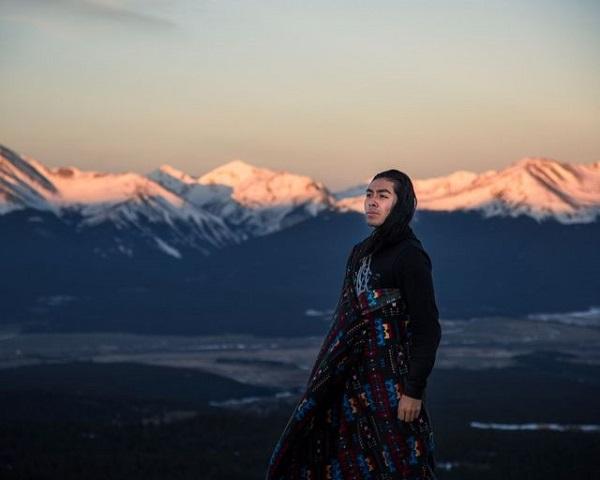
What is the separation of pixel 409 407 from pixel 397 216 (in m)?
1.18

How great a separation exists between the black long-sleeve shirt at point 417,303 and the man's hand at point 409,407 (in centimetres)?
3

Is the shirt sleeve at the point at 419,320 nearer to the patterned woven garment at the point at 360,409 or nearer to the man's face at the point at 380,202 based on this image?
the patterned woven garment at the point at 360,409

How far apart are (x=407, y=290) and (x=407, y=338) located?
0.33 metres

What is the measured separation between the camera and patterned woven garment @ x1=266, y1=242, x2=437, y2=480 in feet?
29.6

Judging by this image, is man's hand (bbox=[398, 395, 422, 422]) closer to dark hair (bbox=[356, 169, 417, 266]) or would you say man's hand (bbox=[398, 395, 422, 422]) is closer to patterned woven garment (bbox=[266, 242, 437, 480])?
patterned woven garment (bbox=[266, 242, 437, 480])

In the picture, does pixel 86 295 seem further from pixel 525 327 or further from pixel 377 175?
pixel 377 175

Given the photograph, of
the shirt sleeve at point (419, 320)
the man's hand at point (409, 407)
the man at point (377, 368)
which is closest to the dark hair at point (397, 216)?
the man at point (377, 368)

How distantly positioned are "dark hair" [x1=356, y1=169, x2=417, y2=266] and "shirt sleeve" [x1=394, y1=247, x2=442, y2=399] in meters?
0.20

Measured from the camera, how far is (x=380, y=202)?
30.0ft

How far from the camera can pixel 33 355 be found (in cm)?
10956

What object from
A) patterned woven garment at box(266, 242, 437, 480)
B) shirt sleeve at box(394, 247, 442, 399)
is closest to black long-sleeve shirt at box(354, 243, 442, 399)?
shirt sleeve at box(394, 247, 442, 399)

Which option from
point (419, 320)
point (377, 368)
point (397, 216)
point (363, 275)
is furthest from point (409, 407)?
point (397, 216)

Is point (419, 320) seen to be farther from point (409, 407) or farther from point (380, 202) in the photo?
point (380, 202)

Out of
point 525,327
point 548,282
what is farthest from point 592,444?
point 548,282
